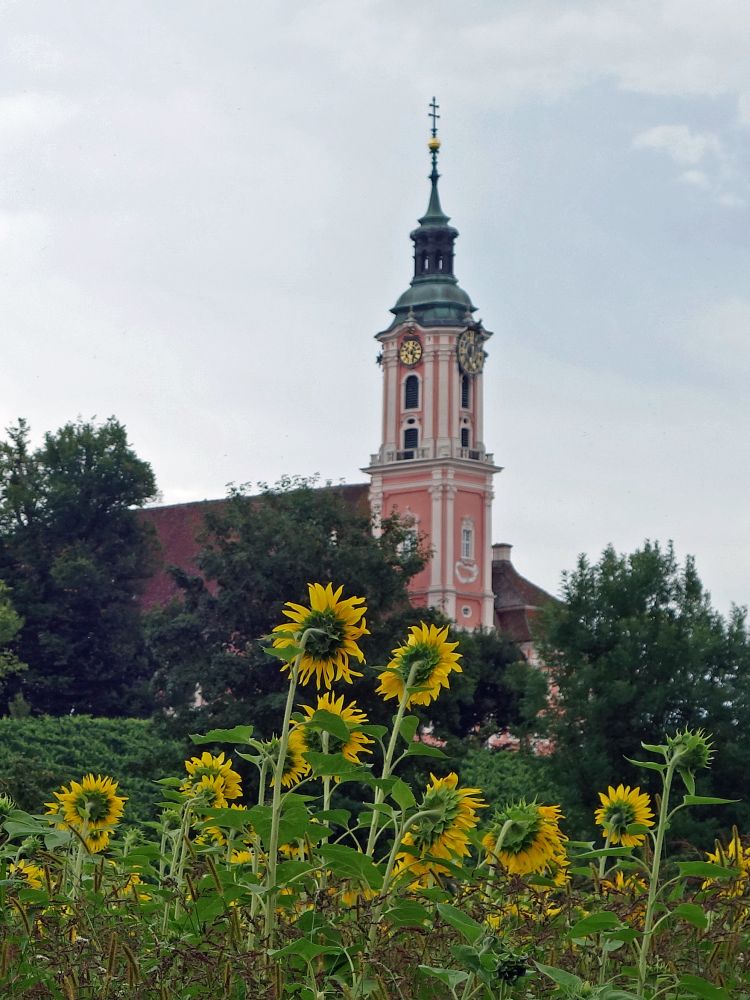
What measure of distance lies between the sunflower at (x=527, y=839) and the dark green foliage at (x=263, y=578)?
39247mm

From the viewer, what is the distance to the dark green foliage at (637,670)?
41719mm

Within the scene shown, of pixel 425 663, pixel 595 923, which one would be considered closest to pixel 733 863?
pixel 425 663

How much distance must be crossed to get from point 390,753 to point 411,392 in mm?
89423

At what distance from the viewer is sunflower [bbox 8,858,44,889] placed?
5.24 metres

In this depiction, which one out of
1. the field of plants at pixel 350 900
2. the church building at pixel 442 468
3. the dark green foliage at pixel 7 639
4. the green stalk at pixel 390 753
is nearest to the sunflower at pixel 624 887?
the field of plants at pixel 350 900

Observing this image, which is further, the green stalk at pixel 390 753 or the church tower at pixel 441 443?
the church tower at pixel 441 443

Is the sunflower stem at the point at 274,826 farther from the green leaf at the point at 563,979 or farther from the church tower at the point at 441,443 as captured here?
the church tower at the point at 441,443

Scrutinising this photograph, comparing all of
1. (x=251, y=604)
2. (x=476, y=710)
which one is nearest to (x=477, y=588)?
(x=476, y=710)

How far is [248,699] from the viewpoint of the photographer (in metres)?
44.0

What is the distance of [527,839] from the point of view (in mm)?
5172

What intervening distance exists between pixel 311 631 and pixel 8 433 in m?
69.8

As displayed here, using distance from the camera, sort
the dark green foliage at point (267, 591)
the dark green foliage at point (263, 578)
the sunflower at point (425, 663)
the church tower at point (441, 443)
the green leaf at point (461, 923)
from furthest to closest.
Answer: the church tower at point (441, 443), the dark green foliage at point (263, 578), the dark green foliage at point (267, 591), the sunflower at point (425, 663), the green leaf at point (461, 923)

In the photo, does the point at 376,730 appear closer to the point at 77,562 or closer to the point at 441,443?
the point at 77,562

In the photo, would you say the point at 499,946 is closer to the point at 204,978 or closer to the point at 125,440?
the point at 204,978
